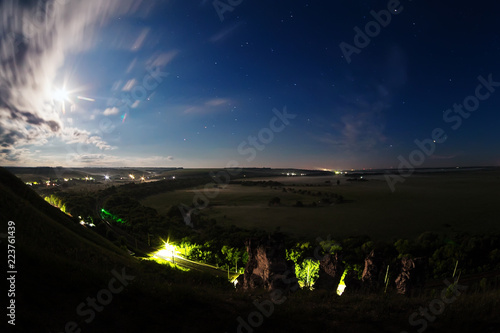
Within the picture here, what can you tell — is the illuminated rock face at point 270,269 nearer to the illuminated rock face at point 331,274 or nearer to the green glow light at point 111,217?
the illuminated rock face at point 331,274

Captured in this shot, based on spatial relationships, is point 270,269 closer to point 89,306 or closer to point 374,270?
point 374,270

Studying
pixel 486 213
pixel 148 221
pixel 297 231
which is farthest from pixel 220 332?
pixel 486 213

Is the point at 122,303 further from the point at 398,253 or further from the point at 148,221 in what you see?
the point at 148,221

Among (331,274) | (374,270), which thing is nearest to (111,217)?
(331,274)

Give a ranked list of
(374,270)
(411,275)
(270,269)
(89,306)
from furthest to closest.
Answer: (374,270)
(270,269)
(411,275)
(89,306)

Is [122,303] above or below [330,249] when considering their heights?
above

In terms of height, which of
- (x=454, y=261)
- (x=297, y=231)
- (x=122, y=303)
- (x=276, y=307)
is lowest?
(x=297, y=231)
